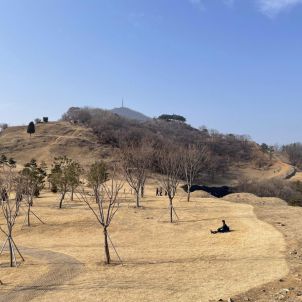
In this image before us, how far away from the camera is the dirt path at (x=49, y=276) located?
1590 cm

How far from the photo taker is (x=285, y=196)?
78125 mm

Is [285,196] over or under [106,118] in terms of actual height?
under

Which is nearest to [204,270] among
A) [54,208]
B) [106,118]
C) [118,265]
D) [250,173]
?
[118,265]

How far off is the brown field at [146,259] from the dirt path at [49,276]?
0.03 meters

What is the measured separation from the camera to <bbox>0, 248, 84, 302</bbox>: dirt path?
15898 millimetres

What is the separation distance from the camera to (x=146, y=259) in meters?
21.0

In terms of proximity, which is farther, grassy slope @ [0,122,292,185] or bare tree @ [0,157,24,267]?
grassy slope @ [0,122,292,185]

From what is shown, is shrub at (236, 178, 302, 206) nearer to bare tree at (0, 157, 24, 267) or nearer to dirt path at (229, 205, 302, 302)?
dirt path at (229, 205, 302, 302)

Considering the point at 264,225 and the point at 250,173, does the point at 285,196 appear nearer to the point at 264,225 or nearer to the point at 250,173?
the point at 250,173

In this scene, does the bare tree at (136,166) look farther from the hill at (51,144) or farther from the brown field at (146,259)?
the hill at (51,144)

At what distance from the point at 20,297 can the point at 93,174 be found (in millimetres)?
27618

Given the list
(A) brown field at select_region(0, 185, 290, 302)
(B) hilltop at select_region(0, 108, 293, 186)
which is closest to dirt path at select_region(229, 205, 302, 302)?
(A) brown field at select_region(0, 185, 290, 302)

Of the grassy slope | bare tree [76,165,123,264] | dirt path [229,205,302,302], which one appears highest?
the grassy slope

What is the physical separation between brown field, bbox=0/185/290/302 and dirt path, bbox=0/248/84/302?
0.03 meters
